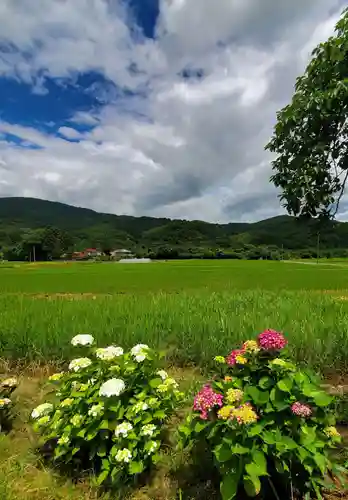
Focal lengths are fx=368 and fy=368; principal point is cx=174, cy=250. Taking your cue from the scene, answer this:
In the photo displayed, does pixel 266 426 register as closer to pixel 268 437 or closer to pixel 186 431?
pixel 268 437

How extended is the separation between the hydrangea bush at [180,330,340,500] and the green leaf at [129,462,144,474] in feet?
1.57

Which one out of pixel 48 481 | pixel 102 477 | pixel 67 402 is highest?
pixel 67 402

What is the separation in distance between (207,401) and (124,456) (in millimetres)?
976

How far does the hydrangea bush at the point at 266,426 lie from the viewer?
2709mm

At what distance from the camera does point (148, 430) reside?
3.33 m

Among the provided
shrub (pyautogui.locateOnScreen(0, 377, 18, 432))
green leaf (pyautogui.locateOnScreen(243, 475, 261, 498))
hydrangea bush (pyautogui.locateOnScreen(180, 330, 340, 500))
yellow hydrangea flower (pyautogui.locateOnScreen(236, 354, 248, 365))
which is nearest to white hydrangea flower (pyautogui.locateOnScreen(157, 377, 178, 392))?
hydrangea bush (pyautogui.locateOnScreen(180, 330, 340, 500))

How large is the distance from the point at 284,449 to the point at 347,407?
82.7 inches

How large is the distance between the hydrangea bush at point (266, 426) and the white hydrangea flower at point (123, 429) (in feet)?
1.67

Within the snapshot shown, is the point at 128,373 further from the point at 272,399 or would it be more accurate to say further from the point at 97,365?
the point at 272,399

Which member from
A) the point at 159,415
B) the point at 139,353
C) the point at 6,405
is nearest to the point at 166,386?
the point at 159,415

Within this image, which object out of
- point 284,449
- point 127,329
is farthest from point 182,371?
point 284,449

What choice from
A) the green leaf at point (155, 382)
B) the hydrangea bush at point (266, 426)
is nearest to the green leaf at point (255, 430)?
the hydrangea bush at point (266, 426)

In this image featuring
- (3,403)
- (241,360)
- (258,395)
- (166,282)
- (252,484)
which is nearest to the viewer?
(252,484)

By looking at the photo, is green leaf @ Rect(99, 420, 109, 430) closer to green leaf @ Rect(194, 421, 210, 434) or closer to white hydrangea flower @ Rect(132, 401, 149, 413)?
white hydrangea flower @ Rect(132, 401, 149, 413)
